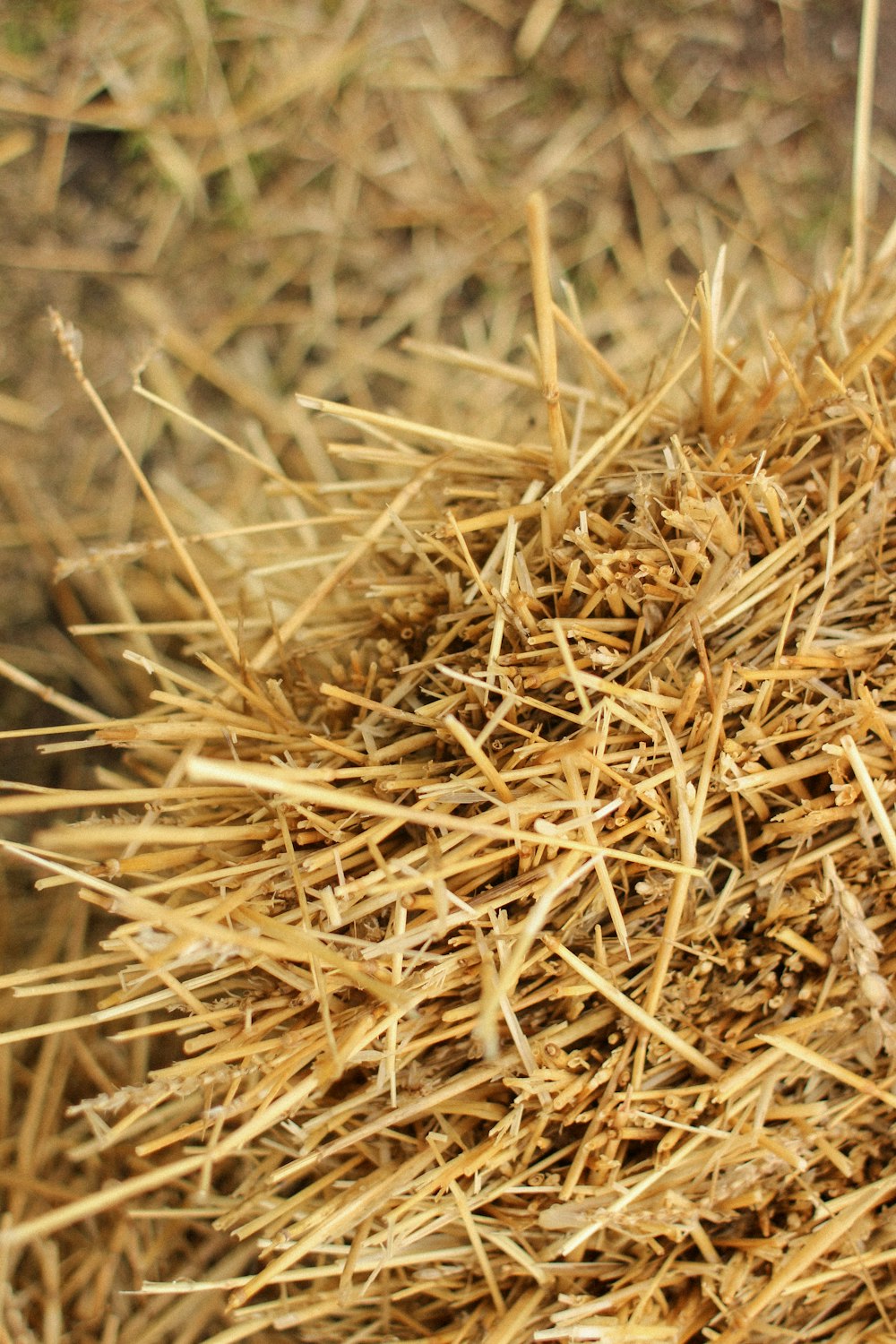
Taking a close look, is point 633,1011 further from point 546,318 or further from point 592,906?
point 546,318

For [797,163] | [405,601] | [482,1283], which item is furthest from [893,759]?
[797,163]

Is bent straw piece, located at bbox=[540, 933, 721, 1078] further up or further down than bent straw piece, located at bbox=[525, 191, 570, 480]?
further down

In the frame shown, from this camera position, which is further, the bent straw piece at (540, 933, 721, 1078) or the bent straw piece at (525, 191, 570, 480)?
the bent straw piece at (540, 933, 721, 1078)

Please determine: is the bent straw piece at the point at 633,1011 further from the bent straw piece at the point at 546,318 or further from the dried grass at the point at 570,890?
the bent straw piece at the point at 546,318

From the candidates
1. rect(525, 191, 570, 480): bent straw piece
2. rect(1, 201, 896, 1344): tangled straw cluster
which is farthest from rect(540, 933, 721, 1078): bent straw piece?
rect(525, 191, 570, 480): bent straw piece

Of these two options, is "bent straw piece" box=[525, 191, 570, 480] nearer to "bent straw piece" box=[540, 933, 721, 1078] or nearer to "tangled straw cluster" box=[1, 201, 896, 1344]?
"tangled straw cluster" box=[1, 201, 896, 1344]

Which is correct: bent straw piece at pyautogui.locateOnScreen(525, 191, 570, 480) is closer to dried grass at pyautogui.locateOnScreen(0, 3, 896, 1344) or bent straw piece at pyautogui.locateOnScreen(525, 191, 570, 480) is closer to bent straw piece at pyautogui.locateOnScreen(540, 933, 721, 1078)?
dried grass at pyautogui.locateOnScreen(0, 3, 896, 1344)

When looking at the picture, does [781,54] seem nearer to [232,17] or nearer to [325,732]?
[232,17]

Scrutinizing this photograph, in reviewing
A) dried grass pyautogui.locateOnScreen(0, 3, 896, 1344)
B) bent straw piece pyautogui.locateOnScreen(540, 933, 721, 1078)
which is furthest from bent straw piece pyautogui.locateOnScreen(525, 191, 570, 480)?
bent straw piece pyautogui.locateOnScreen(540, 933, 721, 1078)
